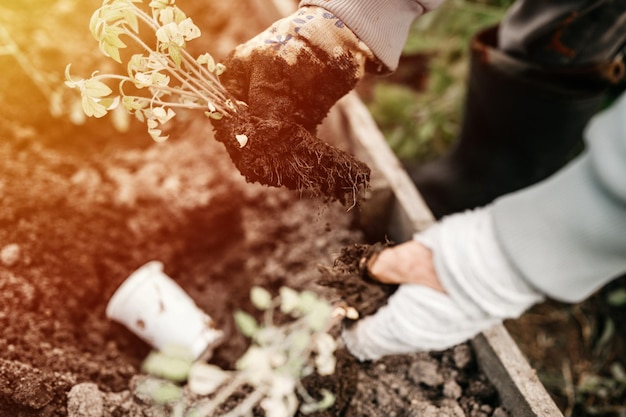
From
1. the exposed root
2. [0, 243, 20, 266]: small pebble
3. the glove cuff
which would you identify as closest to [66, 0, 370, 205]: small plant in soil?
the exposed root

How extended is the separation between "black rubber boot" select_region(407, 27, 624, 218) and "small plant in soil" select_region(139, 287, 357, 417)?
988 millimetres

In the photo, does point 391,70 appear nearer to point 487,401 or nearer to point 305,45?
point 305,45

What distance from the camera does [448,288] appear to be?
1.00 m

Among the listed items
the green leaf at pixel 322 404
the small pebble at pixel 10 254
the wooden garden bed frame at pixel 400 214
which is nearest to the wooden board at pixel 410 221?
the wooden garden bed frame at pixel 400 214

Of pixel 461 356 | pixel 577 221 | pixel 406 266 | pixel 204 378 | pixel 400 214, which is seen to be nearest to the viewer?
pixel 577 221

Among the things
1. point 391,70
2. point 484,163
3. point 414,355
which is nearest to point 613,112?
point 391,70

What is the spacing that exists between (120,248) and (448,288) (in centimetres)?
115

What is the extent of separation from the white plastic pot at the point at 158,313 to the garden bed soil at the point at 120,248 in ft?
0.41

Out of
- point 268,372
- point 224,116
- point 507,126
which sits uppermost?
point 224,116

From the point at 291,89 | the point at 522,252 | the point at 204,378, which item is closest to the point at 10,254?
the point at 204,378

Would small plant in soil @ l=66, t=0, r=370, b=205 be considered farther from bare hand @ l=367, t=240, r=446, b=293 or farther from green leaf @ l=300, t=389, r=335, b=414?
green leaf @ l=300, t=389, r=335, b=414

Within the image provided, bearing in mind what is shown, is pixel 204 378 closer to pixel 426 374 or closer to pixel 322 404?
pixel 322 404

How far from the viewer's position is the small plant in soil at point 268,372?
1.20 metres

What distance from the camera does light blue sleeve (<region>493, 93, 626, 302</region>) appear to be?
2.65ft
